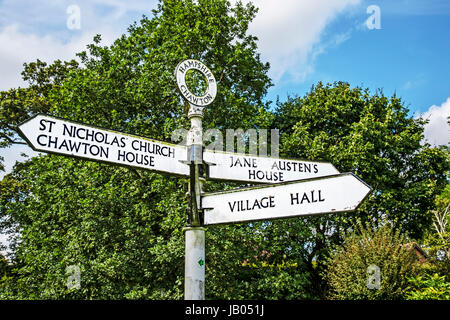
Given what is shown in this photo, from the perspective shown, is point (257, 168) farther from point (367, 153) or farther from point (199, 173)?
point (367, 153)

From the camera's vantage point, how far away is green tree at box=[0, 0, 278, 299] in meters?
10.9

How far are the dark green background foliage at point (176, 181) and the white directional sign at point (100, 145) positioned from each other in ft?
24.5

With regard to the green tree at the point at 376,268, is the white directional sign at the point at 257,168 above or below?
above

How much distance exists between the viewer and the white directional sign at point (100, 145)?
300cm

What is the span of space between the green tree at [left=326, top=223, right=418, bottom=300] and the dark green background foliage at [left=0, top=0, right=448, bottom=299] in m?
1.68

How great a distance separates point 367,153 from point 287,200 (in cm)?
1361

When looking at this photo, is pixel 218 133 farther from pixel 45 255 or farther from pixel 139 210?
pixel 45 255

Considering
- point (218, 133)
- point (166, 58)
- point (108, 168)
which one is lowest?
point (108, 168)

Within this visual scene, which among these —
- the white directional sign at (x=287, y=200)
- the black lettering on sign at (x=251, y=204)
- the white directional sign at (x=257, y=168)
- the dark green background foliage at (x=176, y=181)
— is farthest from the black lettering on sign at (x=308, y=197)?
the dark green background foliage at (x=176, y=181)

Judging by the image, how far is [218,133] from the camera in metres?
12.8

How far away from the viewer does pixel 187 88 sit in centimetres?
340

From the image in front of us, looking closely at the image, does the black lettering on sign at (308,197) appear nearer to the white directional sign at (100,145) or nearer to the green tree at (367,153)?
the white directional sign at (100,145)
